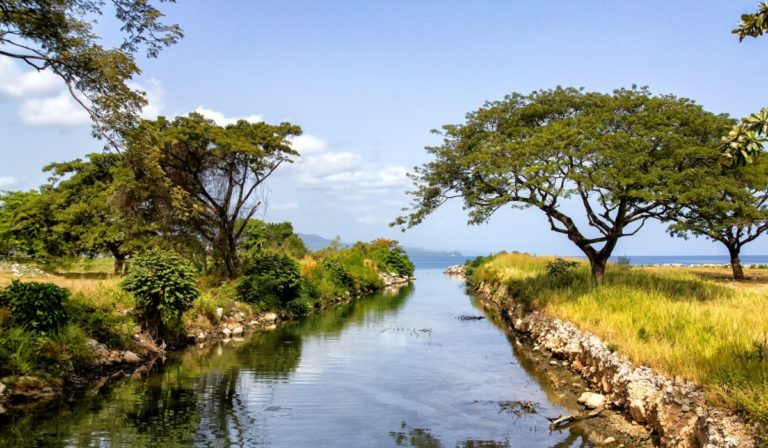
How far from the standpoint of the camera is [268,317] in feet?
80.9

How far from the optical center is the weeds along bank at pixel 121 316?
12.1m

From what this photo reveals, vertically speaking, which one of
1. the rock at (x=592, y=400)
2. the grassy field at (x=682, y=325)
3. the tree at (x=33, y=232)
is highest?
the tree at (x=33, y=232)

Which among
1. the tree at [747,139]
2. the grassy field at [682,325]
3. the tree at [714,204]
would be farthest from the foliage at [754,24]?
the tree at [714,204]

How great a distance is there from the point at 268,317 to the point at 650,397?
720 inches

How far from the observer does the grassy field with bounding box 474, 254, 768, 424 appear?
822 centimetres

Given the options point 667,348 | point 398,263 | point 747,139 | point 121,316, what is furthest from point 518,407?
point 398,263

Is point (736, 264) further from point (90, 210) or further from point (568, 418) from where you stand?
point (90, 210)

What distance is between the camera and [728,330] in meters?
11.3

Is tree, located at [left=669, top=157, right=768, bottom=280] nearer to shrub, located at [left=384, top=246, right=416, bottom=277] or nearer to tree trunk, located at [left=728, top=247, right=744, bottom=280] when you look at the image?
tree trunk, located at [left=728, top=247, right=744, bottom=280]

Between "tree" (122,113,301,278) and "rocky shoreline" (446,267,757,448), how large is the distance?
16879 millimetres

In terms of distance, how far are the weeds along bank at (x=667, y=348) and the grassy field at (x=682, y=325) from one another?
0.02 metres

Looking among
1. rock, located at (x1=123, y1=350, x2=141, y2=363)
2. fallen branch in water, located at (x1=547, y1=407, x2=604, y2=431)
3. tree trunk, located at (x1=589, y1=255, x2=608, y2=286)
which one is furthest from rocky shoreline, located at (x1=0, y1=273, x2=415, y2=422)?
tree trunk, located at (x1=589, y1=255, x2=608, y2=286)

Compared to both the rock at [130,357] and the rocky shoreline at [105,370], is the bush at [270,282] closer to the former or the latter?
the rocky shoreline at [105,370]

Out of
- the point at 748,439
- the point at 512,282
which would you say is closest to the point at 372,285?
the point at 512,282
